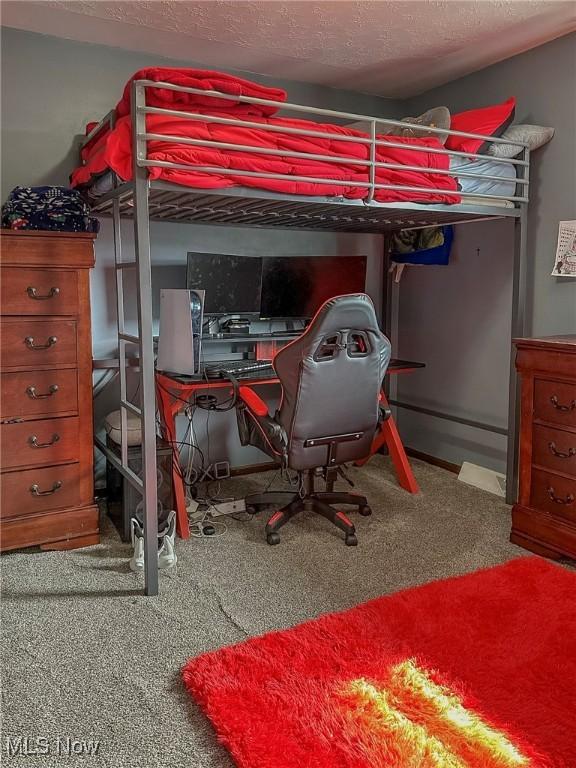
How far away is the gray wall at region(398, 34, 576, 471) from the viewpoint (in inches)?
126

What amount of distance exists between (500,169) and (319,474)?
1765 millimetres

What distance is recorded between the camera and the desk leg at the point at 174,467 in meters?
2.99

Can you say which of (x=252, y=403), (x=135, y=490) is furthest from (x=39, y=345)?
(x=252, y=403)

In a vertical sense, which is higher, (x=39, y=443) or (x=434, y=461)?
(x=39, y=443)

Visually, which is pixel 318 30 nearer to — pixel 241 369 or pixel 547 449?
pixel 241 369

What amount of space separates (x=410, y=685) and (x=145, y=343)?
→ 4.76 ft

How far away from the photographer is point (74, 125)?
127 inches

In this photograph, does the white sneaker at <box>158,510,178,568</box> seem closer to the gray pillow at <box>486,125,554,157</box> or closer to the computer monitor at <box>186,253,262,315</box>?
the computer monitor at <box>186,253,262,315</box>

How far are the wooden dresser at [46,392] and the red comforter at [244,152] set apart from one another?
461 millimetres

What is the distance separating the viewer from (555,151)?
3.21 meters

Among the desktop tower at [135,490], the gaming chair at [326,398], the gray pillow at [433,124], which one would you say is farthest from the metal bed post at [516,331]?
the desktop tower at [135,490]

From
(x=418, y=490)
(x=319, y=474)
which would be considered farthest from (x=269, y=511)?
(x=418, y=490)

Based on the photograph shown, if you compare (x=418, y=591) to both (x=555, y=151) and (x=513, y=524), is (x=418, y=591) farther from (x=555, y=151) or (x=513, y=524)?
(x=555, y=151)

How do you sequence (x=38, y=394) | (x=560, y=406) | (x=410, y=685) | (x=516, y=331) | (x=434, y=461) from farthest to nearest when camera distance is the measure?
1. (x=434, y=461)
2. (x=516, y=331)
3. (x=38, y=394)
4. (x=560, y=406)
5. (x=410, y=685)
